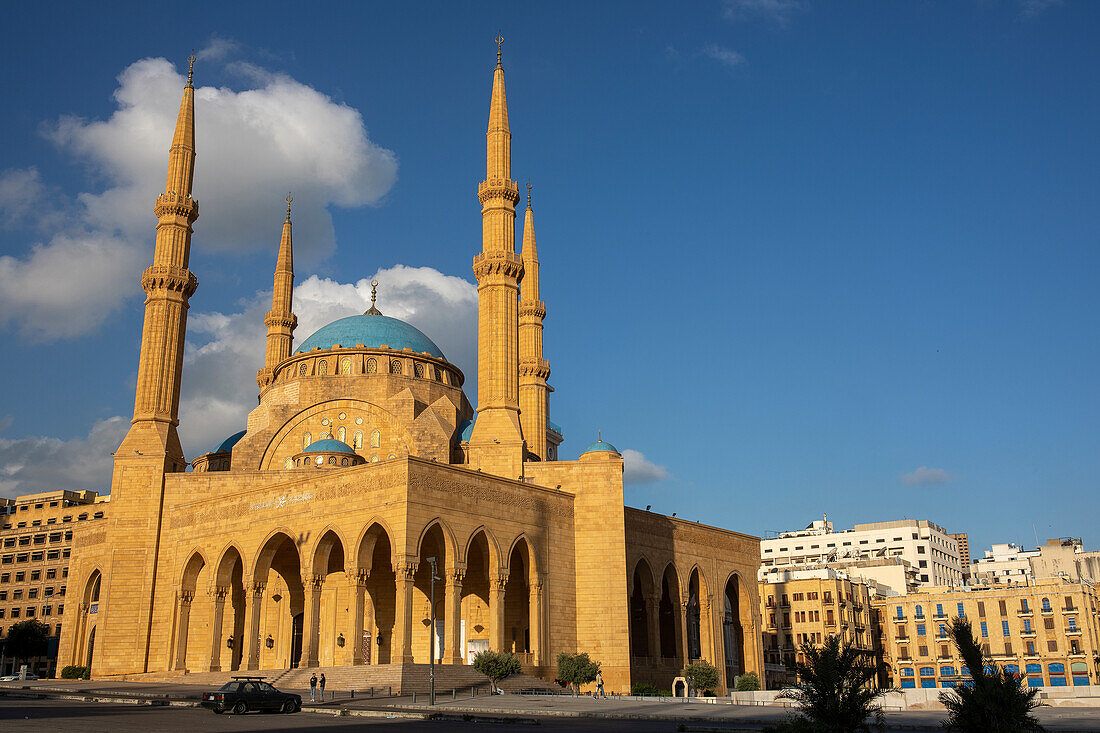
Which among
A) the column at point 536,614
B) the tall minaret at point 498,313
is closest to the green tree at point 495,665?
the column at point 536,614

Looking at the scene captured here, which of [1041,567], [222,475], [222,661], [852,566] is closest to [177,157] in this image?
[222,475]

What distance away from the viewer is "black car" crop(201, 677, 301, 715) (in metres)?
21.0

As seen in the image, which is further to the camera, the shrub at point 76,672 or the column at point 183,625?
the shrub at point 76,672

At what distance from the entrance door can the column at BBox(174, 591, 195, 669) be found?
3.97 metres

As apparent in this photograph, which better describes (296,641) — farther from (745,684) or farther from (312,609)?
(745,684)

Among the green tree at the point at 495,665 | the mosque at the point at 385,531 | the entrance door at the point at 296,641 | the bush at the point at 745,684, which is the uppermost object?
the mosque at the point at 385,531

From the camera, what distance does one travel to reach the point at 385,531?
31.6m

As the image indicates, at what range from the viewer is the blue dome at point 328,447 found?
38719 mm

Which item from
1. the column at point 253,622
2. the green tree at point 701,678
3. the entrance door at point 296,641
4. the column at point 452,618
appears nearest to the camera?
the column at point 452,618

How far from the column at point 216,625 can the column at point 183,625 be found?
63.3 inches

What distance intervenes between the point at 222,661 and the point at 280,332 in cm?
1856

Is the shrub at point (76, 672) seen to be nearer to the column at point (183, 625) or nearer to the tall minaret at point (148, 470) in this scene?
the tall minaret at point (148, 470)

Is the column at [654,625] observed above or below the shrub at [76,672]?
above

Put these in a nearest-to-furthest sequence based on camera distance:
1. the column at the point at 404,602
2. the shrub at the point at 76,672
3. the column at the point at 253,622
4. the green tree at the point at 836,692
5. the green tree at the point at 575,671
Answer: the green tree at the point at 836,692 → the column at the point at 404,602 → the green tree at the point at 575,671 → the column at the point at 253,622 → the shrub at the point at 76,672
